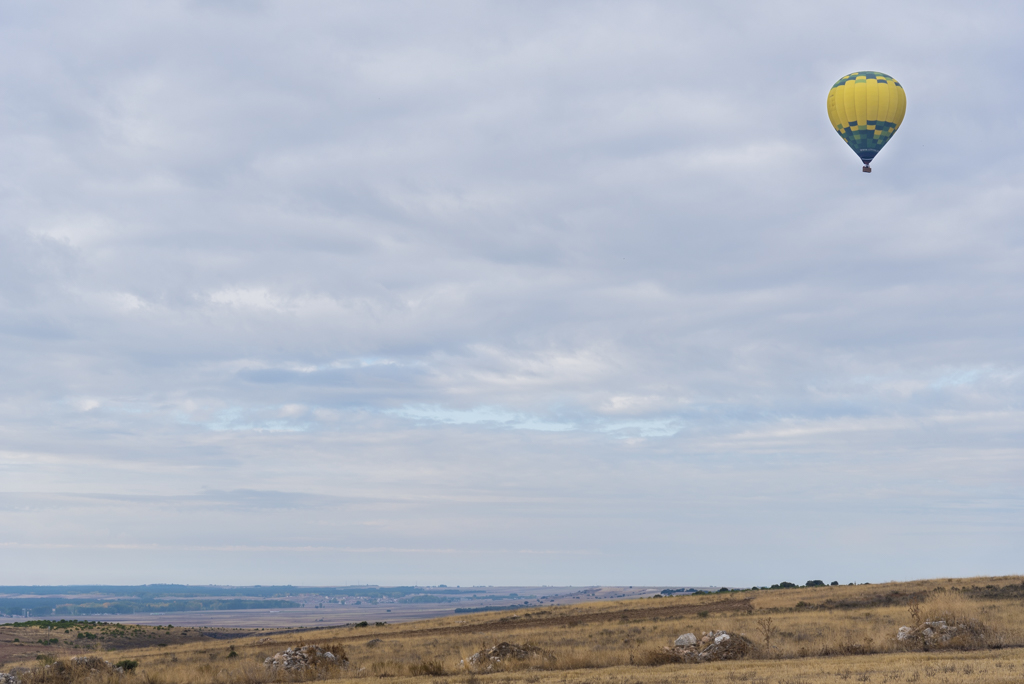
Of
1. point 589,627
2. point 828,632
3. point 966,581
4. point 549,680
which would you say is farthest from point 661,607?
point 549,680

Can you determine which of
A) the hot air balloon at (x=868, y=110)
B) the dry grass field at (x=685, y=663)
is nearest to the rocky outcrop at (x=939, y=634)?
the dry grass field at (x=685, y=663)

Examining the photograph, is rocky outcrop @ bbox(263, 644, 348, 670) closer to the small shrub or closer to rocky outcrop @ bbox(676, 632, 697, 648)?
the small shrub

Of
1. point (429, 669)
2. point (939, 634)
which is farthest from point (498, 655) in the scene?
point (939, 634)

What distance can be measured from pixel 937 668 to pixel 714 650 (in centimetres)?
800

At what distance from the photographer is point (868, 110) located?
60469 mm

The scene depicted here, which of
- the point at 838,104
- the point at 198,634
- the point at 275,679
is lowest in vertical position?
the point at 198,634

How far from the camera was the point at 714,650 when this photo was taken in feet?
93.2

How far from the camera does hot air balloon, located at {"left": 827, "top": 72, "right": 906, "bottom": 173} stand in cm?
6034

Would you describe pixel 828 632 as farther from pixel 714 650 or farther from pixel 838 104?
pixel 838 104

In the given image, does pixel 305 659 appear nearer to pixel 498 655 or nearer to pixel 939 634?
pixel 498 655

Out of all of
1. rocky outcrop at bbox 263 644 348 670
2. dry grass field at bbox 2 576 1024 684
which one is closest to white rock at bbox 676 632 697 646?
dry grass field at bbox 2 576 1024 684

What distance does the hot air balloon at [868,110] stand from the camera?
198 ft

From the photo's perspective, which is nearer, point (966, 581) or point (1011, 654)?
point (1011, 654)

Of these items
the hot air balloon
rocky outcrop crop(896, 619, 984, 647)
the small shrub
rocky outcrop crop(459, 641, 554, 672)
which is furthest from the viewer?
the hot air balloon
